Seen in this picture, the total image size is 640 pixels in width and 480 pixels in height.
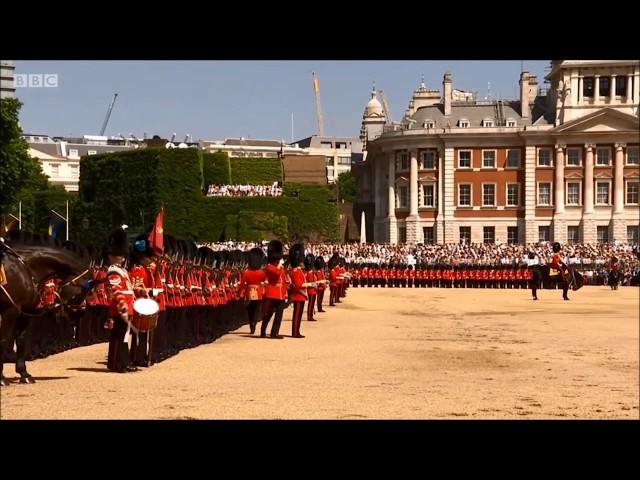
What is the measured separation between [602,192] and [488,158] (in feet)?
30.2

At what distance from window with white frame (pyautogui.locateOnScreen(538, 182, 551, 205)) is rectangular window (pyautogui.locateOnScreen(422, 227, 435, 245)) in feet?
28.0

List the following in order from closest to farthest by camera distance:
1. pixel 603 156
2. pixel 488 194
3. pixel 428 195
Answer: pixel 603 156 → pixel 488 194 → pixel 428 195

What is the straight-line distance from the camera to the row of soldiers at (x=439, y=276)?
4945cm

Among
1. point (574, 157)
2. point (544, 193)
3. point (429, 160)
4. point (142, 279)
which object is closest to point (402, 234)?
point (429, 160)

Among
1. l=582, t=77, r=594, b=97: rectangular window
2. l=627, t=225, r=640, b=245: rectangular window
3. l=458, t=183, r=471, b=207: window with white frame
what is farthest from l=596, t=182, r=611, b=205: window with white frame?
l=582, t=77, r=594, b=97: rectangular window

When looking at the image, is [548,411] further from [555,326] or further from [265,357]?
[555,326]

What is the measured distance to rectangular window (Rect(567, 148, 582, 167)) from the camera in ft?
237

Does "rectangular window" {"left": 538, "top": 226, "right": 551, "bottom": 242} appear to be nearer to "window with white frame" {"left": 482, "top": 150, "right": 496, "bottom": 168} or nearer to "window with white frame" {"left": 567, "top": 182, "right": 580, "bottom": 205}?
"window with white frame" {"left": 567, "top": 182, "right": 580, "bottom": 205}

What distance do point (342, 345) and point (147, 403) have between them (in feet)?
26.8

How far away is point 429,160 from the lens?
7844 cm

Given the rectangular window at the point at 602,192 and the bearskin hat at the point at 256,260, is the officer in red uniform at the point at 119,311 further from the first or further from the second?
A: the rectangular window at the point at 602,192

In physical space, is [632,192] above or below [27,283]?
above

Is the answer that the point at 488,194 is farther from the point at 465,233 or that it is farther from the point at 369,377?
the point at 369,377
